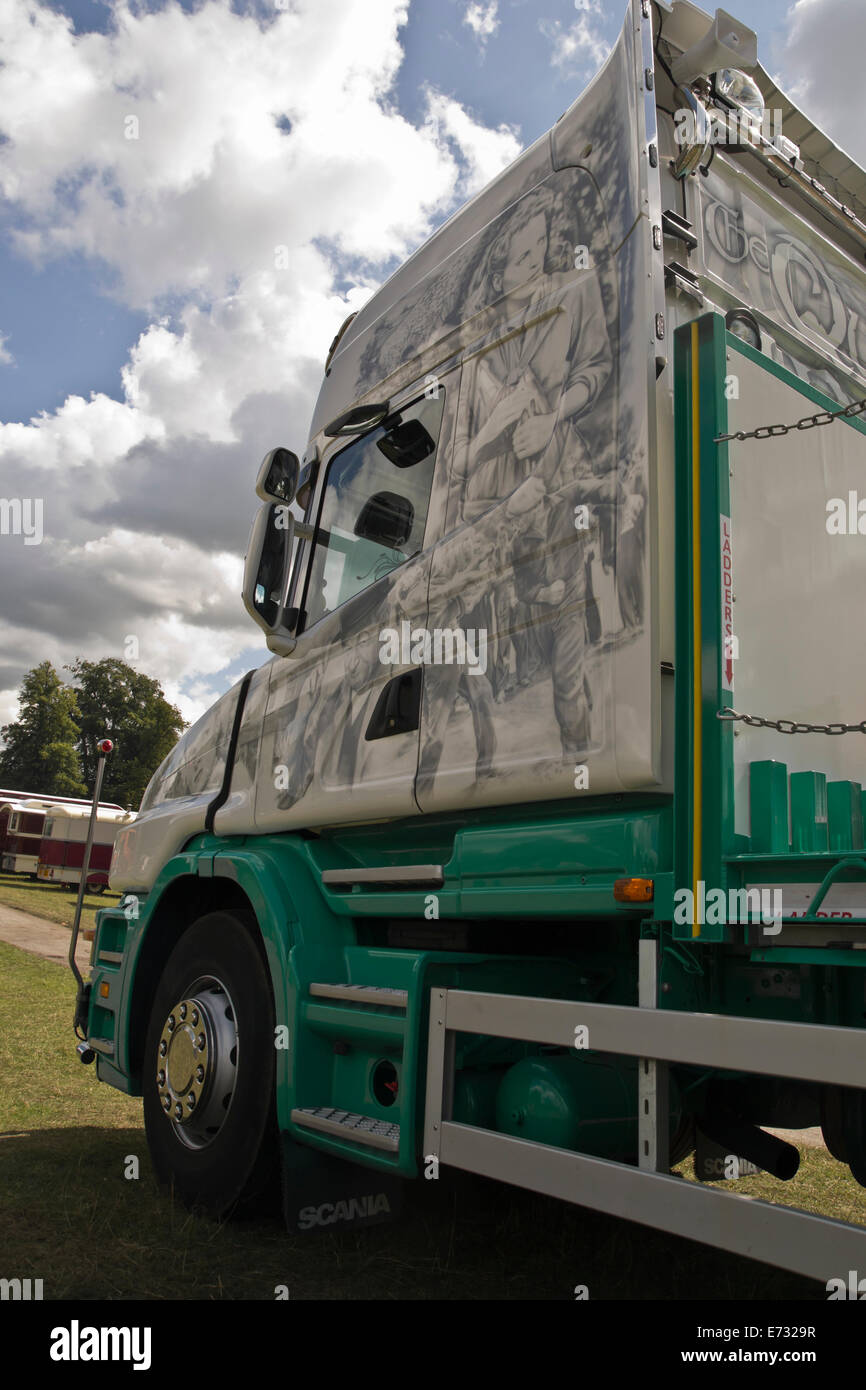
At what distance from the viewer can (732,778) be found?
229 cm

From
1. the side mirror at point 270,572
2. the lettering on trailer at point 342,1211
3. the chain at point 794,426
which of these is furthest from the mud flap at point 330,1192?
the chain at point 794,426

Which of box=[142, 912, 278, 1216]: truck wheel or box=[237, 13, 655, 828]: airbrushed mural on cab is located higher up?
box=[237, 13, 655, 828]: airbrushed mural on cab

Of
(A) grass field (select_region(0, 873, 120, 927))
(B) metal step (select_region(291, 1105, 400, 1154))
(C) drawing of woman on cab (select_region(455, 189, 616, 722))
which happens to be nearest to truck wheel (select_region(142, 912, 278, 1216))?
(B) metal step (select_region(291, 1105, 400, 1154))

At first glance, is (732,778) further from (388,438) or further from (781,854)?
(388,438)

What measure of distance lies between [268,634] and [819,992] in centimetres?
239

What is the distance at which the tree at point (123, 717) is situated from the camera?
5962 centimetres

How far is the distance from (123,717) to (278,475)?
6160 cm

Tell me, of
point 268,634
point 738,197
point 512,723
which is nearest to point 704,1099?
point 512,723

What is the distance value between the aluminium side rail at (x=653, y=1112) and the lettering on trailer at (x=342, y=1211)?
0.83 metres

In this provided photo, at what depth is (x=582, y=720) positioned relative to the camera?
8.32 feet

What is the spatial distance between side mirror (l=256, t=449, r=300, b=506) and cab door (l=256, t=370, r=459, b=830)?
0.28 meters

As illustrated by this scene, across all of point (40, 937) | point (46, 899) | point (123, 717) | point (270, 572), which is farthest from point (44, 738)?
point (270, 572)

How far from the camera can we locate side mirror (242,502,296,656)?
3.79m

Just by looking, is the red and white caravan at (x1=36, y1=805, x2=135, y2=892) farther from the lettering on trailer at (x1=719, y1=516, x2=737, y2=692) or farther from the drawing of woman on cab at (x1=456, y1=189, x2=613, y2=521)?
the lettering on trailer at (x1=719, y1=516, x2=737, y2=692)
